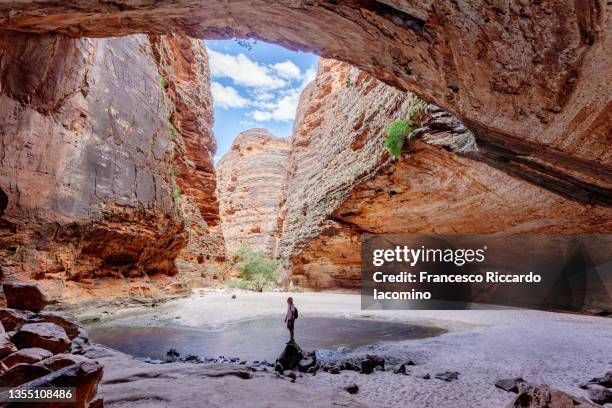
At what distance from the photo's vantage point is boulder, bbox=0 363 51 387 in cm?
209

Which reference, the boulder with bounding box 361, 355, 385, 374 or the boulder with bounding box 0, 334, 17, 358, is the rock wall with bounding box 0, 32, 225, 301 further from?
the boulder with bounding box 361, 355, 385, 374

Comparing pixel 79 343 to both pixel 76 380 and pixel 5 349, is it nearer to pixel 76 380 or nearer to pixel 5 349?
pixel 5 349

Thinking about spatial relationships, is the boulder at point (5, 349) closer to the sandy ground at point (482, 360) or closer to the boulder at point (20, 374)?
the boulder at point (20, 374)

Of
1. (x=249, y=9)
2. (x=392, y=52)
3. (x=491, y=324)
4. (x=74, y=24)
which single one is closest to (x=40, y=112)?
(x=74, y=24)

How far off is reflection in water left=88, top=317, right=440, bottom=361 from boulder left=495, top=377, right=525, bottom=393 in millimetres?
2892

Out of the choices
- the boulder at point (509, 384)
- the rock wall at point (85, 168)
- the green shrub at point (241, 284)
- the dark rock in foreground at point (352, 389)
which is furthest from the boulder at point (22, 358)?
the green shrub at point (241, 284)

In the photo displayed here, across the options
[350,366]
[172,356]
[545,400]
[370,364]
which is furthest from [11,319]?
[545,400]

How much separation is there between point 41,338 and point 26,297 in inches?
100

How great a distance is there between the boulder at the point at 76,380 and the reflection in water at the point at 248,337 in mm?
3729

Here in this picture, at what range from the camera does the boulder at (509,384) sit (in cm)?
339

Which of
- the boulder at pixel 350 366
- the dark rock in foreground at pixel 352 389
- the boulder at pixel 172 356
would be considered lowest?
the boulder at pixel 172 356

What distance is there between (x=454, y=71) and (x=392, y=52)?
0.99 m

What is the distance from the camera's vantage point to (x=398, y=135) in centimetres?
962

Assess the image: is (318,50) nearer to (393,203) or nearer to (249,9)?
(249,9)
